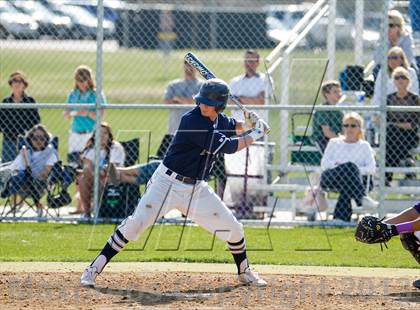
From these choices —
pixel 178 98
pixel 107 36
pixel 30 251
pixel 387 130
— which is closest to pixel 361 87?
pixel 387 130

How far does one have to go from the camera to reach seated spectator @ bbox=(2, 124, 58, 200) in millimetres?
13680

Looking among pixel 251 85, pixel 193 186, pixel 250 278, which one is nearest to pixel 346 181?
pixel 251 85

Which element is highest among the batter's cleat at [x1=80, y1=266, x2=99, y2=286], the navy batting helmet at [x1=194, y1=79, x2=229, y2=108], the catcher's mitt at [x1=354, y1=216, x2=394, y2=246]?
the navy batting helmet at [x1=194, y1=79, x2=229, y2=108]

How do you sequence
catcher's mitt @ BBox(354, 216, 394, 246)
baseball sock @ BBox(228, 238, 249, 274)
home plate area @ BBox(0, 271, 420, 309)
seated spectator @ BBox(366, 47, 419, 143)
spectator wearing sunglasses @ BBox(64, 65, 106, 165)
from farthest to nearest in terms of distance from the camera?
spectator wearing sunglasses @ BBox(64, 65, 106, 165) → seated spectator @ BBox(366, 47, 419, 143) → baseball sock @ BBox(228, 238, 249, 274) → catcher's mitt @ BBox(354, 216, 394, 246) → home plate area @ BBox(0, 271, 420, 309)

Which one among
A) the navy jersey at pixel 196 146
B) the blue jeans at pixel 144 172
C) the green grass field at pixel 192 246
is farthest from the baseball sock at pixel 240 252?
the blue jeans at pixel 144 172

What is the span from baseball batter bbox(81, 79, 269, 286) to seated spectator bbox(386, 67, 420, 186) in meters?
4.35

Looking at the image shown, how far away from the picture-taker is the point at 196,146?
9.47m

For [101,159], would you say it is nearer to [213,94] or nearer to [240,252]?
[240,252]

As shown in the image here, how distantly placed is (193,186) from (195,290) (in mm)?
912

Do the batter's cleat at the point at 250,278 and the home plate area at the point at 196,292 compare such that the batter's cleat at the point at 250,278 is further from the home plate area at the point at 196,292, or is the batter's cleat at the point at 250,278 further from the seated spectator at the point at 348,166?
the seated spectator at the point at 348,166

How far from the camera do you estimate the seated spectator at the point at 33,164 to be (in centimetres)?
1368

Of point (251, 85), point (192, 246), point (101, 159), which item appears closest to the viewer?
point (192, 246)

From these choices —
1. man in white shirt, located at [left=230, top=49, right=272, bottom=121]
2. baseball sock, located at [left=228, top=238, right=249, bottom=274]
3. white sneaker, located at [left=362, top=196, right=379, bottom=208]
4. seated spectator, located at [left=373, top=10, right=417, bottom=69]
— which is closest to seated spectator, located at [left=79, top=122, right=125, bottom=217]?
man in white shirt, located at [left=230, top=49, right=272, bottom=121]

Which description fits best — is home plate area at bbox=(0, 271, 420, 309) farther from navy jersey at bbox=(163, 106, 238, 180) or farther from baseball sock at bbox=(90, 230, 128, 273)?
navy jersey at bbox=(163, 106, 238, 180)
